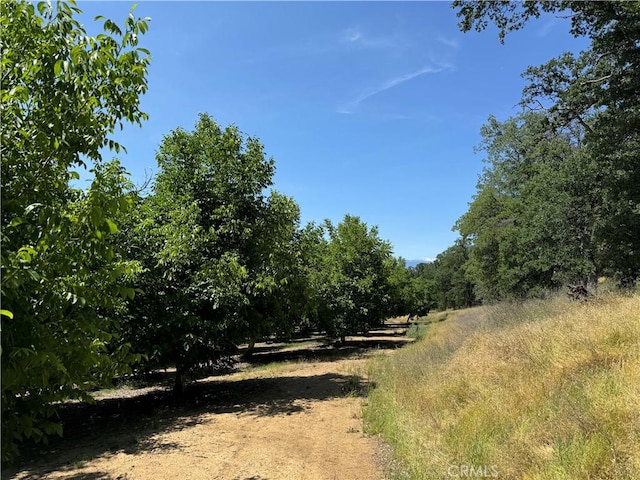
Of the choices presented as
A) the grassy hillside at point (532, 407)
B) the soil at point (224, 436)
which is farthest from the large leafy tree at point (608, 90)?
the soil at point (224, 436)

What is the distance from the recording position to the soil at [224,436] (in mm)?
6281

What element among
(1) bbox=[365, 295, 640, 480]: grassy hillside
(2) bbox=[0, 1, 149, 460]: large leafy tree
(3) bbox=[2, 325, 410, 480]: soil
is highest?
(2) bbox=[0, 1, 149, 460]: large leafy tree

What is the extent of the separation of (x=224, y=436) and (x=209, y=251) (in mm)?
Answer: 4638

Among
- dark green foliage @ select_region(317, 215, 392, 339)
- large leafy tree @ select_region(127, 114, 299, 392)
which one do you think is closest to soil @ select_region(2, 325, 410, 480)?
large leafy tree @ select_region(127, 114, 299, 392)

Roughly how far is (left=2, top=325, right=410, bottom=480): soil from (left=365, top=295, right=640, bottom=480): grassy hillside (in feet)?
2.66

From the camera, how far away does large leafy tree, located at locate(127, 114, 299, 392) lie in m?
10.0

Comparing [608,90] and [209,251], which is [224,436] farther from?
[608,90]

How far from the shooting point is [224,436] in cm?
803

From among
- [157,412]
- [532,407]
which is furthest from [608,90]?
[157,412]

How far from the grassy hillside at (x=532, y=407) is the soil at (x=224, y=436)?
811 millimetres

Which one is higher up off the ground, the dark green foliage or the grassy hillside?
the dark green foliage

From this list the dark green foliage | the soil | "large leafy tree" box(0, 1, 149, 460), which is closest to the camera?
"large leafy tree" box(0, 1, 149, 460)

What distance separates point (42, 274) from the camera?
2.85m

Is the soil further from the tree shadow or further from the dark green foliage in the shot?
the dark green foliage
